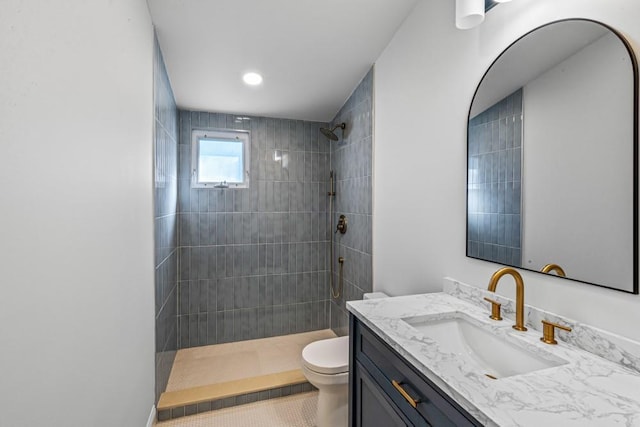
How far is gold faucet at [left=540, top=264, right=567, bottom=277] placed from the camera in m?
1.01

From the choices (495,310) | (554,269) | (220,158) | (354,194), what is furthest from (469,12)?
(220,158)

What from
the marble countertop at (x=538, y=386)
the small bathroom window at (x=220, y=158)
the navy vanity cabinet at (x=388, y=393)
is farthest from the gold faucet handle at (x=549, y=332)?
the small bathroom window at (x=220, y=158)

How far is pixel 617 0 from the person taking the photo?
2.83 feet

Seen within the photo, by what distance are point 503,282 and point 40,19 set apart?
5.48 feet

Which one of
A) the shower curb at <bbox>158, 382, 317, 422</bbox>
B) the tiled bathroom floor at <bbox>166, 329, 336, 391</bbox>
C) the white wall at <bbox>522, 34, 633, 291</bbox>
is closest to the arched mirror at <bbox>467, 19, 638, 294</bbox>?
the white wall at <bbox>522, 34, 633, 291</bbox>

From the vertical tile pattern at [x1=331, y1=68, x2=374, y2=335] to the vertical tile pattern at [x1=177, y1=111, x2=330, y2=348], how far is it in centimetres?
25

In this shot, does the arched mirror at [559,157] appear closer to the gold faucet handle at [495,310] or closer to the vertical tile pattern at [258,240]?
the gold faucet handle at [495,310]

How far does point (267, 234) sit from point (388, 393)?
2.25 m

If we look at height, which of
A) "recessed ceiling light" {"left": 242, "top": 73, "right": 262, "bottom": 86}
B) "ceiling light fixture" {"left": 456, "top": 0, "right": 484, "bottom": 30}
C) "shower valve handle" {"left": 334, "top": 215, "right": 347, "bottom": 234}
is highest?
"recessed ceiling light" {"left": 242, "top": 73, "right": 262, "bottom": 86}

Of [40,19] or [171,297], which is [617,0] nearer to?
[40,19]

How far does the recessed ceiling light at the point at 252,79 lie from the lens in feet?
7.63

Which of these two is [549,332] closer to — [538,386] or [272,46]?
[538,386]

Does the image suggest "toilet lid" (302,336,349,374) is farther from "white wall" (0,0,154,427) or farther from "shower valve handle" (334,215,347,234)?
"shower valve handle" (334,215,347,234)

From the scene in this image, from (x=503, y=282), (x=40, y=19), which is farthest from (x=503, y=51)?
(x=40, y=19)
